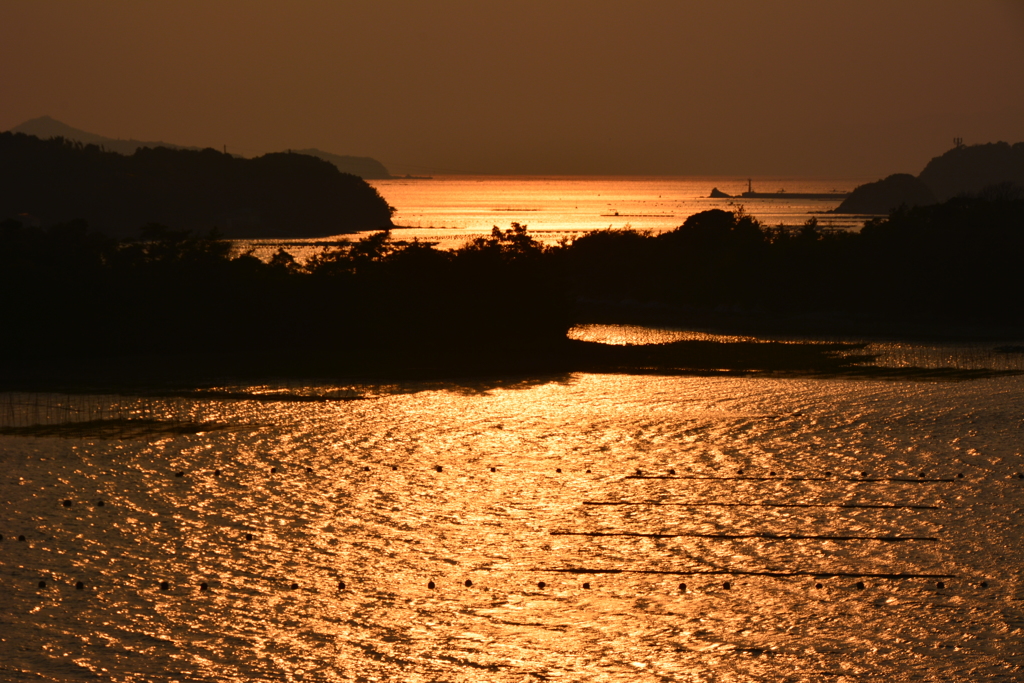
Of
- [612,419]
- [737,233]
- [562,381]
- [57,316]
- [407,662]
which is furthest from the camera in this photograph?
[737,233]

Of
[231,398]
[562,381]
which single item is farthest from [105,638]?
[562,381]

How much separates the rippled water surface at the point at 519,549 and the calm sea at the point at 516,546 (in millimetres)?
86

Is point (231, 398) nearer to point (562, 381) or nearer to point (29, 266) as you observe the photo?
point (562, 381)

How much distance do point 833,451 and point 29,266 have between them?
49.0m

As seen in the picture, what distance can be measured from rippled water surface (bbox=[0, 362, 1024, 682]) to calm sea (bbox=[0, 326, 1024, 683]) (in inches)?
3.4

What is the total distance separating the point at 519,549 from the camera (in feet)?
80.4

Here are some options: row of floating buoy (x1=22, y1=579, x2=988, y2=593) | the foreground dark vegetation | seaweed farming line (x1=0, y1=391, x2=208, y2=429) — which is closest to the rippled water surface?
row of floating buoy (x1=22, y1=579, x2=988, y2=593)

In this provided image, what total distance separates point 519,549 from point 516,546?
23 cm

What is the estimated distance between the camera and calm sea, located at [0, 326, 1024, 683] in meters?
18.7

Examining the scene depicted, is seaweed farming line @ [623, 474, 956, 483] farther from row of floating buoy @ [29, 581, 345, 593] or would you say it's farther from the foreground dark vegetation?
the foreground dark vegetation

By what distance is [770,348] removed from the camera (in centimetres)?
6594

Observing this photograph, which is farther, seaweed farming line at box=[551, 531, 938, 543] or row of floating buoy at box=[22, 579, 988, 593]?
seaweed farming line at box=[551, 531, 938, 543]

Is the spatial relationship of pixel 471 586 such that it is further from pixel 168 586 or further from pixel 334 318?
pixel 334 318

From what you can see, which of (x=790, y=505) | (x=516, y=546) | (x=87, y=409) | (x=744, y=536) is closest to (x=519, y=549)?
(x=516, y=546)
